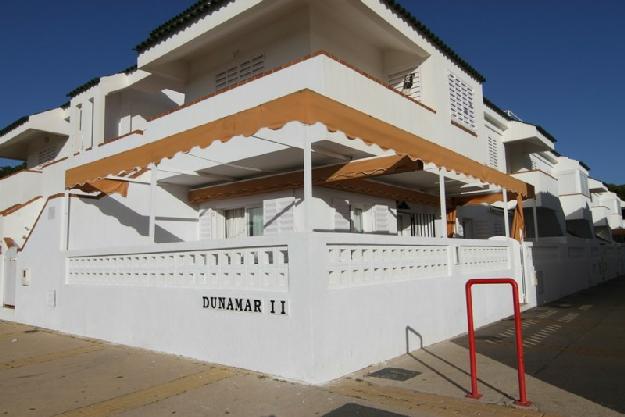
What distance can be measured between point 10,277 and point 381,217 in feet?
32.8

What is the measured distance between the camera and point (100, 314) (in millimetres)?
9211

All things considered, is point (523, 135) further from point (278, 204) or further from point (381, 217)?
point (278, 204)

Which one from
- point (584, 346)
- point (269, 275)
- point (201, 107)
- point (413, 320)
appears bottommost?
point (584, 346)

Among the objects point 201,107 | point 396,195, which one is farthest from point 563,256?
point 201,107

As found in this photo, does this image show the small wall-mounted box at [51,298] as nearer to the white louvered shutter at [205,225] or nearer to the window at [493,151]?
the white louvered shutter at [205,225]

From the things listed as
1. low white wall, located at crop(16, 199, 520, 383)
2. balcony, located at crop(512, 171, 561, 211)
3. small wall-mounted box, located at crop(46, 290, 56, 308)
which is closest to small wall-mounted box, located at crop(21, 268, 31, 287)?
low white wall, located at crop(16, 199, 520, 383)

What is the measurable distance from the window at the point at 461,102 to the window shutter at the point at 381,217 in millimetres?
4113

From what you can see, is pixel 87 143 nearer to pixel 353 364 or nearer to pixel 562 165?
pixel 353 364

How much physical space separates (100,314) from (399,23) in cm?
1038

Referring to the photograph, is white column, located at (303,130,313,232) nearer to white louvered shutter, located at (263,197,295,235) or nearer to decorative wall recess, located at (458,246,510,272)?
decorative wall recess, located at (458,246,510,272)

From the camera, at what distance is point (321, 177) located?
36.3 feet

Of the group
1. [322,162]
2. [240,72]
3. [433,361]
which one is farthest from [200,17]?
[433,361]

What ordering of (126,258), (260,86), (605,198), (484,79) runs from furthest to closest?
(605,198) < (484,79) < (260,86) < (126,258)

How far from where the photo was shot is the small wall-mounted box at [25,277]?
37.2ft
